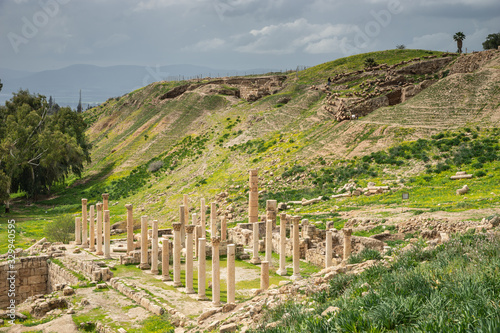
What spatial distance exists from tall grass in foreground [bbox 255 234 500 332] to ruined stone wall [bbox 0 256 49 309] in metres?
18.6

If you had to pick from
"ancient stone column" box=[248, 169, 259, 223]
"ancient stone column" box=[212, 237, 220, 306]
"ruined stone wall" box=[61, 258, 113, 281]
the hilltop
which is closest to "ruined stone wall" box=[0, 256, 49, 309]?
the hilltop

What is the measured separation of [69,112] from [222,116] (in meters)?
20.8

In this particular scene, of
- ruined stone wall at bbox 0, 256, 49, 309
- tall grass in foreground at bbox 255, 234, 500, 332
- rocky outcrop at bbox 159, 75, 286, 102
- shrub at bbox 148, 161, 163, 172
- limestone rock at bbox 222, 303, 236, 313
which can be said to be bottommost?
ruined stone wall at bbox 0, 256, 49, 309

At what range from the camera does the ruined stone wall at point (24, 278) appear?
25375 mm

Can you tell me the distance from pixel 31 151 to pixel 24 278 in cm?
2865

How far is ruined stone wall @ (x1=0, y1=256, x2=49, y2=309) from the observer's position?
83.3 feet

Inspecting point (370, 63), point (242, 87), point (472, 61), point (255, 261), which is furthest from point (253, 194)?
point (242, 87)

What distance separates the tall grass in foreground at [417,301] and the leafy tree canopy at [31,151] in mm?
41255

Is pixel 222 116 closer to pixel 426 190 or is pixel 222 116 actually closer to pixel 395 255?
pixel 426 190

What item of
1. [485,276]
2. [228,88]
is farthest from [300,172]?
[228,88]

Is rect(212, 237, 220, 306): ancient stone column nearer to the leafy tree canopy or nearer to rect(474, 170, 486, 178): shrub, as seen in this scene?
rect(474, 170, 486, 178): shrub

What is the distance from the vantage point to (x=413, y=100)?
169 feet

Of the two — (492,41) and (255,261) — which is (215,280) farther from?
(492,41)

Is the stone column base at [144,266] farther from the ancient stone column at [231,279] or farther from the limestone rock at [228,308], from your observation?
the limestone rock at [228,308]
